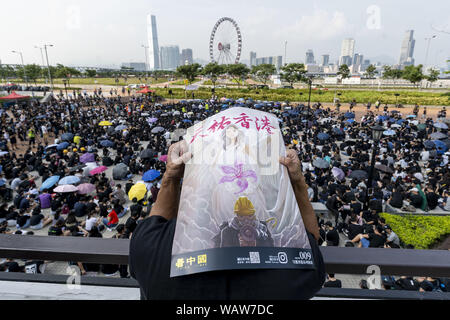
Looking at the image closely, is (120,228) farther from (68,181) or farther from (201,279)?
(201,279)

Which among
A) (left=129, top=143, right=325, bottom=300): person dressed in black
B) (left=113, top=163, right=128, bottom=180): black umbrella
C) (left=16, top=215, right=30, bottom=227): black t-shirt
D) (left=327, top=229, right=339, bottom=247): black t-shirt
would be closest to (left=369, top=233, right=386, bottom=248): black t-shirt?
(left=327, top=229, right=339, bottom=247): black t-shirt

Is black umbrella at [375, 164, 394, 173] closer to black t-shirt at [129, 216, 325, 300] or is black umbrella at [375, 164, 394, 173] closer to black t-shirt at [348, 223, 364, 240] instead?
black t-shirt at [348, 223, 364, 240]

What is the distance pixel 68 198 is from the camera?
31.6 ft

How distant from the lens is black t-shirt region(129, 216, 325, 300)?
89 centimetres

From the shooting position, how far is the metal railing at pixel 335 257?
134 centimetres

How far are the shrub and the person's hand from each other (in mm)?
8201

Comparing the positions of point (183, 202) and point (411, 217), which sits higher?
point (183, 202)

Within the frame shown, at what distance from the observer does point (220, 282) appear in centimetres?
89

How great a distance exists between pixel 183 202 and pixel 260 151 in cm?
39
